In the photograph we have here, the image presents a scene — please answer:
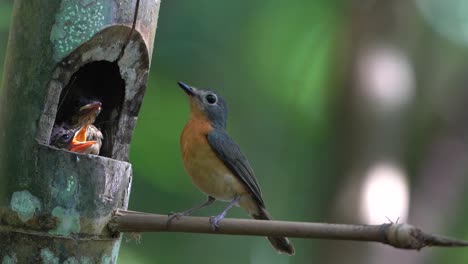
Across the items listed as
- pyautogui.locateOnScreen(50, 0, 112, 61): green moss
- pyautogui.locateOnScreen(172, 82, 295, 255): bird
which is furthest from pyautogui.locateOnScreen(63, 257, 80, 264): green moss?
pyautogui.locateOnScreen(172, 82, 295, 255): bird

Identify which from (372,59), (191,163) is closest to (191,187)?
(372,59)

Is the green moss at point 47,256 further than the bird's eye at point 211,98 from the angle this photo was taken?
No

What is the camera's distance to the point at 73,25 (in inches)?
176

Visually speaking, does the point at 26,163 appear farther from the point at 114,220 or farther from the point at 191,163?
the point at 191,163

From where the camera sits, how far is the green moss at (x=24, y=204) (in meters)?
4.23

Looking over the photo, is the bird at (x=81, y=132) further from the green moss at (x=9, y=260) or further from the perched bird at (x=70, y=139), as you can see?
the green moss at (x=9, y=260)

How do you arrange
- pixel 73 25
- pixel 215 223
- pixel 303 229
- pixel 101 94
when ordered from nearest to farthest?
pixel 303 229 → pixel 215 223 → pixel 73 25 → pixel 101 94

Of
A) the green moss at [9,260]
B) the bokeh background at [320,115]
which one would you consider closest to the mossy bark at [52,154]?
the green moss at [9,260]

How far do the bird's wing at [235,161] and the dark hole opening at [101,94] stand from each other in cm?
77

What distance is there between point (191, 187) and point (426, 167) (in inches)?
113

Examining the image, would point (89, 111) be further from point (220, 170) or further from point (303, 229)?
point (303, 229)

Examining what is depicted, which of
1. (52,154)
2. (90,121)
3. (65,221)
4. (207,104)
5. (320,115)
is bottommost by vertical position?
(65,221)

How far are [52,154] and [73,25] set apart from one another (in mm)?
706

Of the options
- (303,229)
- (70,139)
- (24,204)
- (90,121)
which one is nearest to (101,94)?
(90,121)
